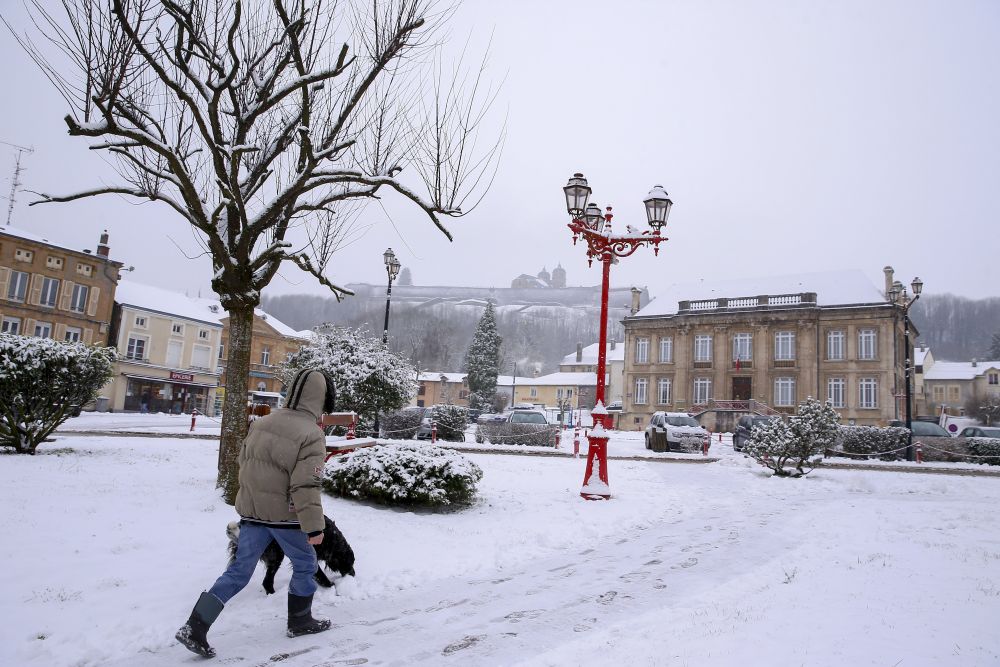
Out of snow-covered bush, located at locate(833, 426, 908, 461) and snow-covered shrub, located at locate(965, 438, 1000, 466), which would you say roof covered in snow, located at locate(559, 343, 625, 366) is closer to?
snow-covered bush, located at locate(833, 426, 908, 461)

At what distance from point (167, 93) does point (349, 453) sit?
552cm

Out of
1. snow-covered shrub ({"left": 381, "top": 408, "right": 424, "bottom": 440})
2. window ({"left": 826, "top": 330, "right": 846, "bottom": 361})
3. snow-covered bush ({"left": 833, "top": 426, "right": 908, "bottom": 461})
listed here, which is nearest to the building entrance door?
window ({"left": 826, "top": 330, "right": 846, "bottom": 361})

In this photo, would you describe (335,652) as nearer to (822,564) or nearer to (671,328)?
(822,564)

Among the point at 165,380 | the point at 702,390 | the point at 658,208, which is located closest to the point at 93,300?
the point at 165,380

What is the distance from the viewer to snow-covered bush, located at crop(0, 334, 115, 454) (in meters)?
9.94

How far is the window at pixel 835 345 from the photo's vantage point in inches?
1634

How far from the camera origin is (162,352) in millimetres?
49156

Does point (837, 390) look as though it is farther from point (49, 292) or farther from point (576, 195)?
point (49, 292)

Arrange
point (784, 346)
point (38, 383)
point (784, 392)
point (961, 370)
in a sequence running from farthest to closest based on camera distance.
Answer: point (961, 370), point (784, 346), point (784, 392), point (38, 383)

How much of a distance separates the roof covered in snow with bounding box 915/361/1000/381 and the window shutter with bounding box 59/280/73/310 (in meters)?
92.3

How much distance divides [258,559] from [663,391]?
45.6 meters

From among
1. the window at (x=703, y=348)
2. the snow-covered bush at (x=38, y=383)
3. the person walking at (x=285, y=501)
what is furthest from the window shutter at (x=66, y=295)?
the person walking at (x=285, y=501)

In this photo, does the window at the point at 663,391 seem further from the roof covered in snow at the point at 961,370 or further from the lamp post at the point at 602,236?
the roof covered in snow at the point at 961,370

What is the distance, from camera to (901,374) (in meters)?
42.1
